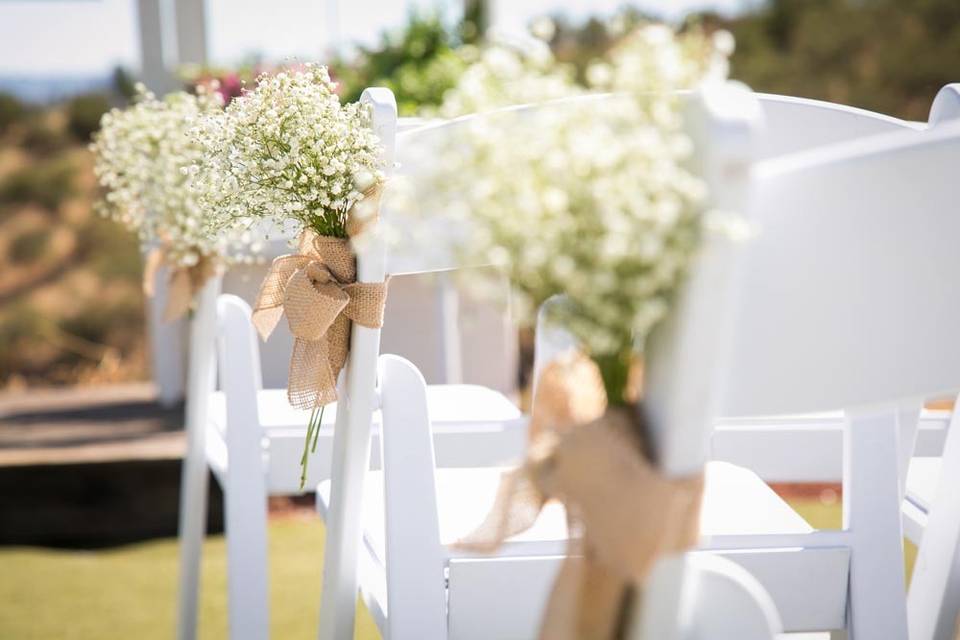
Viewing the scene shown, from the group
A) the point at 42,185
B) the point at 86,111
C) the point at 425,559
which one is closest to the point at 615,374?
the point at 425,559

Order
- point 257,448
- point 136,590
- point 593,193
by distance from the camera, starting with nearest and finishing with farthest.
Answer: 1. point 593,193
2. point 257,448
3. point 136,590

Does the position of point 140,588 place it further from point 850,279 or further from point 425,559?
point 850,279

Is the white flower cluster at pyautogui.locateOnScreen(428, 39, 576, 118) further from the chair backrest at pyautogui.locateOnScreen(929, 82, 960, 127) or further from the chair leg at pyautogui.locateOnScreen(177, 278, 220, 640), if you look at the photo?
the chair leg at pyautogui.locateOnScreen(177, 278, 220, 640)

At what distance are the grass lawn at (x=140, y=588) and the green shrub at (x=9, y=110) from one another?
2.62m

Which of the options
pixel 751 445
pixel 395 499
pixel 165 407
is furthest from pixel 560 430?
pixel 165 407

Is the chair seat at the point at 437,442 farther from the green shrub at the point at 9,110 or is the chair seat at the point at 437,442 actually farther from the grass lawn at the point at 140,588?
the green shrub at the point at 9,110

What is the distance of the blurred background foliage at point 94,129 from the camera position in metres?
4.82

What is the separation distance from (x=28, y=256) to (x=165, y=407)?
155cm

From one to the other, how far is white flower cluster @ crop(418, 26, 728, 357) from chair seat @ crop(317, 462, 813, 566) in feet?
1.55

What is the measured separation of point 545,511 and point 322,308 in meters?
0.31

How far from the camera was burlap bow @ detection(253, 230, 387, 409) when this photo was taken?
3.43ft

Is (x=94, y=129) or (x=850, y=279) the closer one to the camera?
(x=850, y=279)

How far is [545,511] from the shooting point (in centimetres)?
114

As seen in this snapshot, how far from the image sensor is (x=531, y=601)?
97 centimetres
